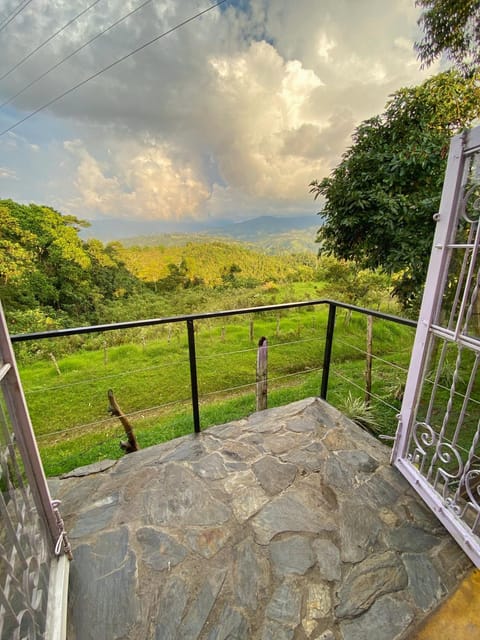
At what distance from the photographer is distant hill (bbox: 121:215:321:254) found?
8.12 metres

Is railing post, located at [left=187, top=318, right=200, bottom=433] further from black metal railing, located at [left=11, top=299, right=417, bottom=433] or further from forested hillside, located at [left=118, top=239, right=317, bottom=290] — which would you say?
forested hillside, located at [left=118, top=239, right=317, bottom=290]

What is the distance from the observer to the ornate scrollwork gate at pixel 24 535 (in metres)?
0.70

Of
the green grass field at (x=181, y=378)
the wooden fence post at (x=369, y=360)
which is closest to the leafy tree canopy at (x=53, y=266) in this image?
the green grass field at (x=181, y=378)

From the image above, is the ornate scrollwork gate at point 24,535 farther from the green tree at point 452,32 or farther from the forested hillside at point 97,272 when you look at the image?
the forested hillside at point 97,272

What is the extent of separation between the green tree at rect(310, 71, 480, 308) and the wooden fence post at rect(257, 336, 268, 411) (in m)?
1.66

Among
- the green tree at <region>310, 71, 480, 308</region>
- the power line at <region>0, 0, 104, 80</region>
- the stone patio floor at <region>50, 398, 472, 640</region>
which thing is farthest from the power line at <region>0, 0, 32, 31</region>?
the stone patio floor at <region>50, 398, 472, 640</region>

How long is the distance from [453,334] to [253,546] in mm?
1244

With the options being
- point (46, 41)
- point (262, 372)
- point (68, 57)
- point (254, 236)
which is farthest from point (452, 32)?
point (254, 236)

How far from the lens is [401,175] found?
105 inches

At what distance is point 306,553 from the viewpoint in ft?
3.62

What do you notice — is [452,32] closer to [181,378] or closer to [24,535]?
[24,535]

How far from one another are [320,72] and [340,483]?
18.5 feet

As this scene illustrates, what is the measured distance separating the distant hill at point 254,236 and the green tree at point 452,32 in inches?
179

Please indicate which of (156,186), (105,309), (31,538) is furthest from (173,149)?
(31,538)
